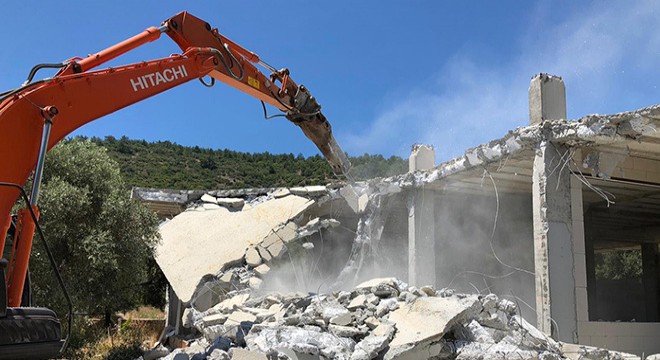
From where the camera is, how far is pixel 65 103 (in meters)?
6.35

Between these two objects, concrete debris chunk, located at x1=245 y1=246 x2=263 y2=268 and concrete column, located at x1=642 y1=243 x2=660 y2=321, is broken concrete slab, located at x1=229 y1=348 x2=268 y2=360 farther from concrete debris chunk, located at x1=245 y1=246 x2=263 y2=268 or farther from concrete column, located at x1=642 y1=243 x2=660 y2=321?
concrete column, located at x1=642 y1=243 x2=660 y2=321

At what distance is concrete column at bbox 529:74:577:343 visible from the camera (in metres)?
10.4

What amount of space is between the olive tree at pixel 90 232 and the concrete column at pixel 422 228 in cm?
602

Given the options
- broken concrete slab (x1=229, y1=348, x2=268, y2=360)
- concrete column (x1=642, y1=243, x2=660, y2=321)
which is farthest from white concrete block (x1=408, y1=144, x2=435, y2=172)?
concrete column (x1=642, y1=243, x2=660, y2=321)

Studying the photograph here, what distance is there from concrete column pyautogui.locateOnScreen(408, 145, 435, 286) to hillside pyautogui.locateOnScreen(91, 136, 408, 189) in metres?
23.9

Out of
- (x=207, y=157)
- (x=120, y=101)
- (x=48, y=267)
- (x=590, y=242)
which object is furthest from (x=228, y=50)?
(x=207, y=157)

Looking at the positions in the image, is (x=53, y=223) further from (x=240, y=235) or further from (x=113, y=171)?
(x=240, y=235)

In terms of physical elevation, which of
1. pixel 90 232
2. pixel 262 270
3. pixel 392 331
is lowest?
pixel 392 331

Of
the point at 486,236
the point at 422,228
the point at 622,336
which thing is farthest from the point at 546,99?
A: the point at 486,236

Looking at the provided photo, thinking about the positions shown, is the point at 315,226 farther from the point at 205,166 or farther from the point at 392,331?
the point at 205,166

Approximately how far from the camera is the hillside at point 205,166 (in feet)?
141

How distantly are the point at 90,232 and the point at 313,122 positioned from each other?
5.15 m

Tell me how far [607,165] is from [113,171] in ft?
31.8

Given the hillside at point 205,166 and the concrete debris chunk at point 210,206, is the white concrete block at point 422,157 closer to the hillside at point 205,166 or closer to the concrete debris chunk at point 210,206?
the concrete debris chunk at point 210,206
